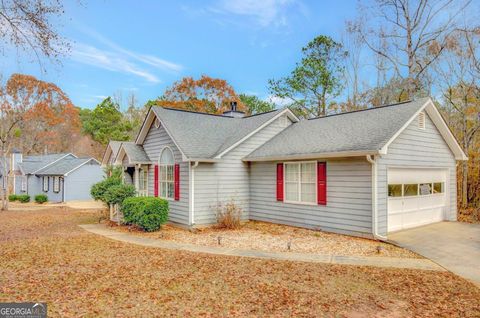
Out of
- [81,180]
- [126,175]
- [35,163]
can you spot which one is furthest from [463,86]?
[35,163]

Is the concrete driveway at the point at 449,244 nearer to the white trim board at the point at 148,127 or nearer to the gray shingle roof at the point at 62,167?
the white trim board at the point at 148,127

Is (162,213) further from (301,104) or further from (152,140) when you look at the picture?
(301,104)

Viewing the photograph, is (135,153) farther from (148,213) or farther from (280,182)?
(280,182)

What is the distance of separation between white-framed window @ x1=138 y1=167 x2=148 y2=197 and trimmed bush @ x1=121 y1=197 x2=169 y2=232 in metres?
3.30

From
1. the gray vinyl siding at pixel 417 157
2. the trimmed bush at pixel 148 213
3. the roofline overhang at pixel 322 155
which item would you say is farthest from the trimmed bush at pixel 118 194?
A: the gray vinyl siding at pixel 417 157

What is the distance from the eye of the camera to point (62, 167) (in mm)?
28719

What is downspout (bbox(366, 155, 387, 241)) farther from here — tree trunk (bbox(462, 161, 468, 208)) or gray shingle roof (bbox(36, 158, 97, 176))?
gray shingle roof (bbox(36, 158, 97, 176))

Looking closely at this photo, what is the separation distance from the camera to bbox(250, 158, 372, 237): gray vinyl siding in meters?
10.1

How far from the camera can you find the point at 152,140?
15.1m

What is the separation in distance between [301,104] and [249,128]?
1362cm

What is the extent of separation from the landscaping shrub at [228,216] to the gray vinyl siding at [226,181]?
0.23 metres

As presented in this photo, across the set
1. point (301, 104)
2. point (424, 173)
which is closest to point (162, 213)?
point (424, 173)

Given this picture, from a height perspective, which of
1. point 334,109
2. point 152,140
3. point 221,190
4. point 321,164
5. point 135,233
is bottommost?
point 135,233

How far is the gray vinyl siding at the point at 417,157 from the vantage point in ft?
33.1
